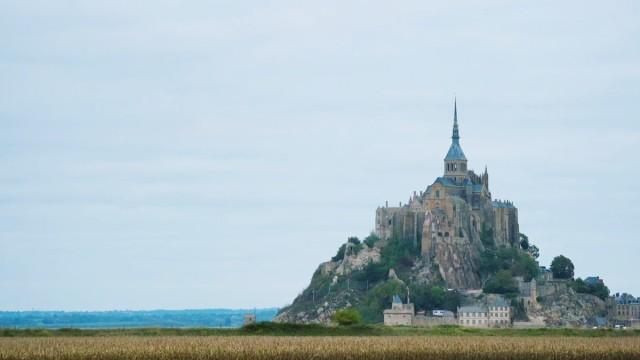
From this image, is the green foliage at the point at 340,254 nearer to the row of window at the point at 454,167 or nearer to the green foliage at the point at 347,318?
the row of window at the point at 454,167

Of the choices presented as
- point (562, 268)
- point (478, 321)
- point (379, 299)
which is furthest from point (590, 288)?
point (379, 299)

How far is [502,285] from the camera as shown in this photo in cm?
17638

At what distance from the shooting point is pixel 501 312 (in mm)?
168125

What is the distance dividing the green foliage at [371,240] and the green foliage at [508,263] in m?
13.5

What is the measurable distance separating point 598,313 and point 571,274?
32.8 feet

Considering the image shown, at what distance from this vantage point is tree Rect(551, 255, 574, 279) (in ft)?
Result: 613

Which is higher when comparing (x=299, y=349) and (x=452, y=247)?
(x=452, y=247)

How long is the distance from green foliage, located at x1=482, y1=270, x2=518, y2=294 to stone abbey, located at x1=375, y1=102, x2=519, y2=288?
523cm

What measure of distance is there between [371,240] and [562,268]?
24007 millimetres

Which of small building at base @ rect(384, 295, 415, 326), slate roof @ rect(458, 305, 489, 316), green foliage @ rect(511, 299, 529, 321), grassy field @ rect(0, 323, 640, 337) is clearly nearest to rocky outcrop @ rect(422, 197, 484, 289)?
green foliage @ rect(511, 299, 529, 321)

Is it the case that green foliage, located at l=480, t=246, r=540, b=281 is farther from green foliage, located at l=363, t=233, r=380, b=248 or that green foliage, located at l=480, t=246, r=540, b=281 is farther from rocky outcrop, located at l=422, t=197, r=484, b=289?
green foliage, located at l=363, t=233, r=380, b=248

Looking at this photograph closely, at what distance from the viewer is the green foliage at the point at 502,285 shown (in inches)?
6944

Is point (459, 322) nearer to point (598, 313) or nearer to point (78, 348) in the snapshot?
point (598, 313)

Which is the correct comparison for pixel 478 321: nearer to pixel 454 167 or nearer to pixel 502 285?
pixel 502 285
